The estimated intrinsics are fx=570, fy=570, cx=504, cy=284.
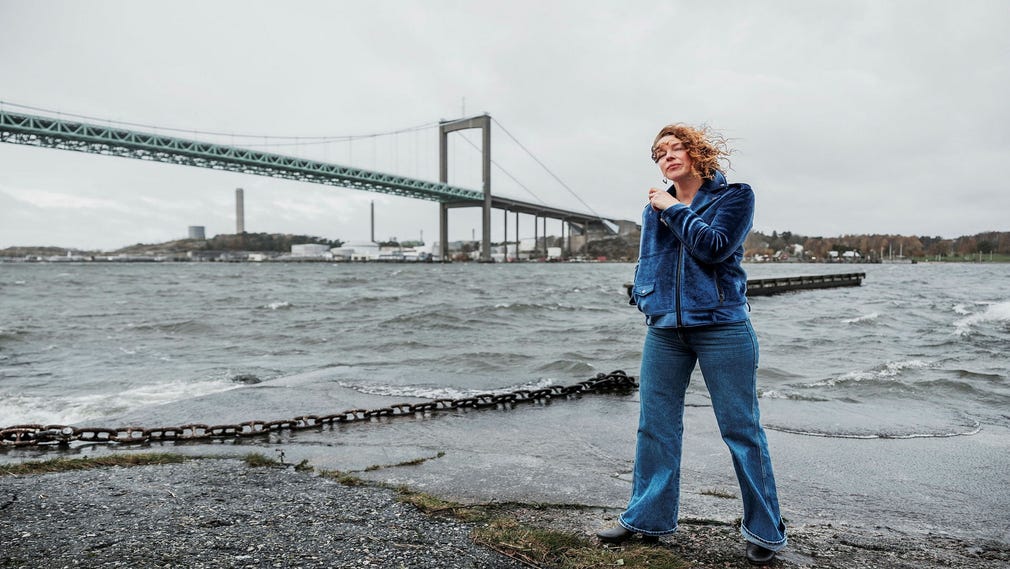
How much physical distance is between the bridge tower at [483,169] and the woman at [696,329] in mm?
67556

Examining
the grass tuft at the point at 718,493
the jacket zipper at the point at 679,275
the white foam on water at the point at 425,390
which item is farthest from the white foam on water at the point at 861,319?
the jacket zipper at the point at 679,275

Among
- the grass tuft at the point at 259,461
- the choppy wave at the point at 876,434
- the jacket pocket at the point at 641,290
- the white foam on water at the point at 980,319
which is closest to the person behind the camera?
the jacket pocket at the point at 641,290

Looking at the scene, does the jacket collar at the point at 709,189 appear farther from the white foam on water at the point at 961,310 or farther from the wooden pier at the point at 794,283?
the wooden pier at the point at 794,283

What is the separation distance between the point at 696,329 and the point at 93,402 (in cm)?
687

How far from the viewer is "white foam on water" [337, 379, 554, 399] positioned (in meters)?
6.80

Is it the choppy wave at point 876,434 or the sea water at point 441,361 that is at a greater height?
the choppy wave at point 876,434

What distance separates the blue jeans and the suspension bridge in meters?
56.3

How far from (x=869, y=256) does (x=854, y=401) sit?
163558 mm


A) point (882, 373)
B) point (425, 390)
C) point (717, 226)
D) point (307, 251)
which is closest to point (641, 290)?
point (717, 226)

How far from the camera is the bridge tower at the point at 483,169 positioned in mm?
Answer: 69875

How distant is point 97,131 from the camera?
4800cm

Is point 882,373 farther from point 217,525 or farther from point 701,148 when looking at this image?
point 217,525

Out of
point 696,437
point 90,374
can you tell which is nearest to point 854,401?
point 696,437

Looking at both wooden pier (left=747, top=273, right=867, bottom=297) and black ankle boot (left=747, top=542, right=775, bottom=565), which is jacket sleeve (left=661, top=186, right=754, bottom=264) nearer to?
black ankle boot (left=747, top=542, right=775, bottom=565)
